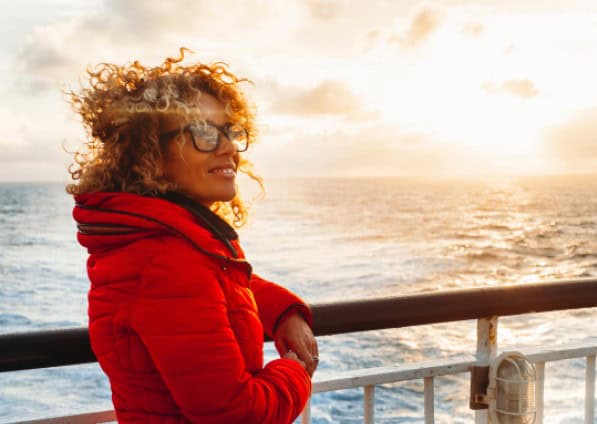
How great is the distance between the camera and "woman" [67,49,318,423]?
103cm

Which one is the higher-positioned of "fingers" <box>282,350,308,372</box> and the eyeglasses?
the eyeglasses

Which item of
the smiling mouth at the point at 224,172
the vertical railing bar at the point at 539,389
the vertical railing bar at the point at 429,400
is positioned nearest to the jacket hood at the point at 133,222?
the smiling mouth at the point at 224,172

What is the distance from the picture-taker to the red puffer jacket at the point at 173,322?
40.3 inches

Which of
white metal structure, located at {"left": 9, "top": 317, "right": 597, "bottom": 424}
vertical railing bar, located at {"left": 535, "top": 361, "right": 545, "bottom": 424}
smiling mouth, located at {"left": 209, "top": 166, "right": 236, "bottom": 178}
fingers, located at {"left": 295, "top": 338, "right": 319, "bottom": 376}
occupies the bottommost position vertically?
vertical railing bar, located at {"left": 535, "top": 361, "right": 545, "bottom": 424}

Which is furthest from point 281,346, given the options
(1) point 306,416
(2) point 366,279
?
(2) point 366,279

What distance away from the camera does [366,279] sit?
17922 millimetres

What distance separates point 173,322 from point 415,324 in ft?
2.66

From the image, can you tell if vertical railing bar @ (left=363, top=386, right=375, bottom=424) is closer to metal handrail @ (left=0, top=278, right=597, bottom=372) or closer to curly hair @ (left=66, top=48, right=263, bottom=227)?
metal handrail @ (left=0, top=278, right=597, bottom=372)

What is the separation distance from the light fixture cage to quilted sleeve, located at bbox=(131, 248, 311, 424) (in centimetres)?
102

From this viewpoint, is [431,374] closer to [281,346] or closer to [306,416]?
[306,416]

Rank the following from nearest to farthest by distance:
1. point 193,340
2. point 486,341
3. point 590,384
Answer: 1. point 193,340
2. point 486,341
3. point 590,384

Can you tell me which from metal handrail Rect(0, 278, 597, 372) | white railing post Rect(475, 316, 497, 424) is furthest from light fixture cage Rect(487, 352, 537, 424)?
metal handrail Rect(0, 278, 597, 372)

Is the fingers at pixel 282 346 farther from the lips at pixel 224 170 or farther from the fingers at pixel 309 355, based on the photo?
the lips at pixel 224 170

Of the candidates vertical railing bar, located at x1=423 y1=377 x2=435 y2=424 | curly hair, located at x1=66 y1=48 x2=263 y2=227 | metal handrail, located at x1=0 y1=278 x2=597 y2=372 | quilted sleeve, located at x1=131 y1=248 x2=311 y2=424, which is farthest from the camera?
vertical railing bar, located at x1=423 y1=377 x2=435 y2=424
